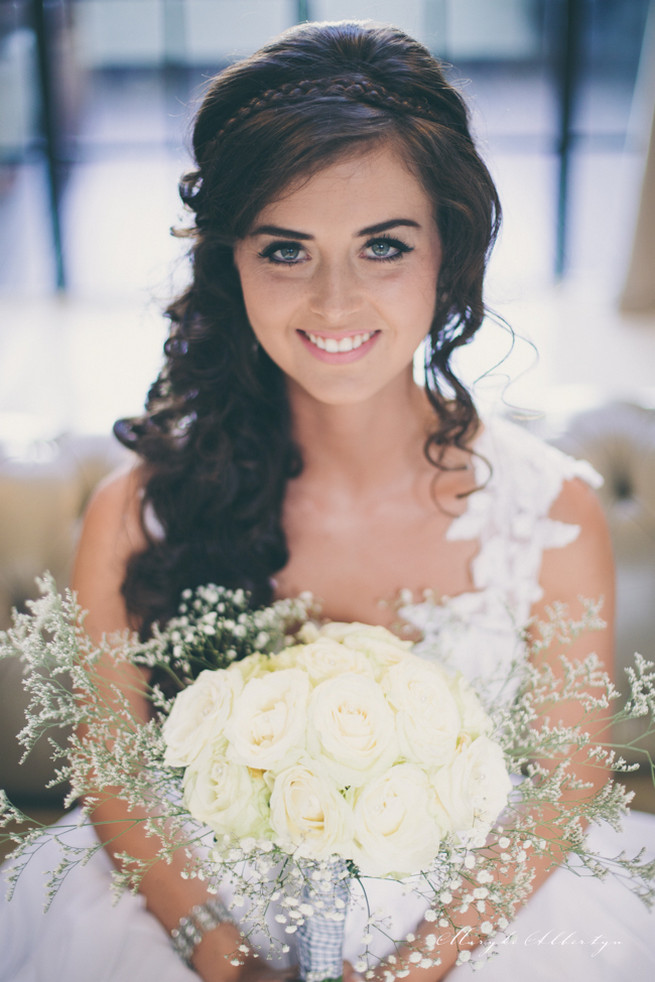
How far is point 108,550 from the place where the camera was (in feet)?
5.05

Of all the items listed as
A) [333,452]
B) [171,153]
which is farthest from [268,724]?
[171,153]

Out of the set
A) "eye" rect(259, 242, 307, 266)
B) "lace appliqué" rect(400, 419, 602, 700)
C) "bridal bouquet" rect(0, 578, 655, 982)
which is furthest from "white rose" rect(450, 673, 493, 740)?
"eye" rect(259, 242, 307, 266)

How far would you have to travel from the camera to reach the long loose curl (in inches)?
48.7

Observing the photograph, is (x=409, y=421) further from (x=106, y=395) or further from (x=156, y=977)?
(x=106, y=395)

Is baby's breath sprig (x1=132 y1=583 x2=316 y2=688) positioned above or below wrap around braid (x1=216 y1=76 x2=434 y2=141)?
below

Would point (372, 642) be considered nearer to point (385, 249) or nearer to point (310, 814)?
point (310, 814)

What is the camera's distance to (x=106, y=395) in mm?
4660

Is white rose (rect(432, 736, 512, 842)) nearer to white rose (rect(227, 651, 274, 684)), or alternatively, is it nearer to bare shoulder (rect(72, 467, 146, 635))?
white rose (rect(227, 651, 274, 684))

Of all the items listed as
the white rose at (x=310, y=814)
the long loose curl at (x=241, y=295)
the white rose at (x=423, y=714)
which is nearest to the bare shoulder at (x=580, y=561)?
the long loose curl at (x=241, y=295)

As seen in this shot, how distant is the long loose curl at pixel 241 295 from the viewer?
124 cm

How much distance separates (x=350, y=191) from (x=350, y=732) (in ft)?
2.47

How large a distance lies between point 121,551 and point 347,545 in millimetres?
396

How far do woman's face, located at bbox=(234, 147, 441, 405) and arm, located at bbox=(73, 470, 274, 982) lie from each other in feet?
1.34

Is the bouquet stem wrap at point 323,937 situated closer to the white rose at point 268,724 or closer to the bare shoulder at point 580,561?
the white rose at point 268,724
